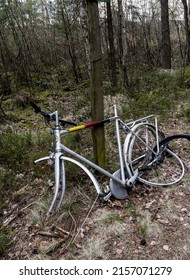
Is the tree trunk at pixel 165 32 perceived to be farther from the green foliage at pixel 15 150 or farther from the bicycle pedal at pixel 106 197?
the bicycle pedal at pixel 106 197

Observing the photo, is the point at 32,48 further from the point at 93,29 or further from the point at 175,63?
the point at 93,29

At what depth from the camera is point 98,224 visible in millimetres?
2869

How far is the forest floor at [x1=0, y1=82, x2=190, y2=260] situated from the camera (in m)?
2.56

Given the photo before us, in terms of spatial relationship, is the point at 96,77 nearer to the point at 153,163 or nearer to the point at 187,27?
the point at 153,163

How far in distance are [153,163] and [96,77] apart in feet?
4.72

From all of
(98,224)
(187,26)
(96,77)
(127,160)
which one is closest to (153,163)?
(127,160)

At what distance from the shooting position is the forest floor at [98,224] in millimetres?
2557

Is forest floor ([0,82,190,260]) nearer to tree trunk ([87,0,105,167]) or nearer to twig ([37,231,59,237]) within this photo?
twig ([37,231,59,237])

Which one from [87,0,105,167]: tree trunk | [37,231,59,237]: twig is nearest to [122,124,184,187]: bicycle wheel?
[87,0,105,167]: tree trunk

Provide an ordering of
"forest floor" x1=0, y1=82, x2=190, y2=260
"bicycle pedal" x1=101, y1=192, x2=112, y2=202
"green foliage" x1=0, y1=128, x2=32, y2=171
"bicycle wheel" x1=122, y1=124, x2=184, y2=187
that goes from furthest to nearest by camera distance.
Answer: "green foliage" x1=0, y1=128, x2=32, y2=171
"bicycle wheel" x1=122, y1=124, x2=184, y2=187
"bicycle pedal" x1=101, y1=192, x2=112, y2=202
"forest floor" x1=0, y1=82, x2=190, y2=260

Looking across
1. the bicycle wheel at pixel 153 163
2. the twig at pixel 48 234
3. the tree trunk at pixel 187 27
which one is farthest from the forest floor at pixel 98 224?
the tree trunk at pixel 187 27

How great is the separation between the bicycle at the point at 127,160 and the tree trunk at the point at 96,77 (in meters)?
0.17
